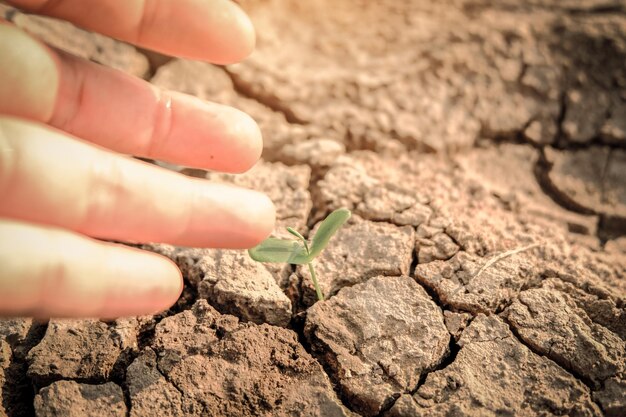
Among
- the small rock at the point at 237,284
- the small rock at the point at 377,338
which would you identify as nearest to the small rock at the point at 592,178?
the small rock at the point at 377,338

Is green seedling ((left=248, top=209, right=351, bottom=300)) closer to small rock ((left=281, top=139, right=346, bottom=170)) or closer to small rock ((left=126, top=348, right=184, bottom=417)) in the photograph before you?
small rock ((left=126, top=348, right=184, bottom=417))

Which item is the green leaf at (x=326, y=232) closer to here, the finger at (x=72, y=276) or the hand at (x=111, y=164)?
the hand at (x=111, y=164)

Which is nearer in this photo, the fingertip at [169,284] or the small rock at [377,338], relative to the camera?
the fingertip at [169,284]

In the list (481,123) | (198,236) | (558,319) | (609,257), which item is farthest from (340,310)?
(481,123)

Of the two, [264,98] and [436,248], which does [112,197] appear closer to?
[436,248]

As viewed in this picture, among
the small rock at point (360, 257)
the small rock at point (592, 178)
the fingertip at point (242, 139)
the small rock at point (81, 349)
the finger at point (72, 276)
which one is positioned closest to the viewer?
the finger at point (72, 276)

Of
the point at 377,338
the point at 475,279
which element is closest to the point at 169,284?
the point at 377,338

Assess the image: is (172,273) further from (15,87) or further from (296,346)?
(15,87)
